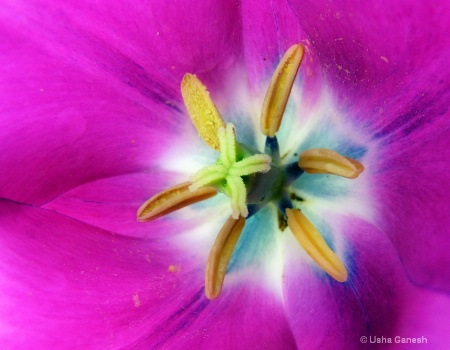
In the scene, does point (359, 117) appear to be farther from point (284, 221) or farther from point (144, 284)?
point (144, 284)

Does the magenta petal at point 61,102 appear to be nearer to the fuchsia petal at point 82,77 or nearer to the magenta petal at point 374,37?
the fuchsia petal at point 82,77

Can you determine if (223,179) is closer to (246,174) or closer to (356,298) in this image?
(246,174)

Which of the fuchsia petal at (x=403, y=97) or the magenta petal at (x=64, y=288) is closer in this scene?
the fuchsia petal at (x=403, y=97)

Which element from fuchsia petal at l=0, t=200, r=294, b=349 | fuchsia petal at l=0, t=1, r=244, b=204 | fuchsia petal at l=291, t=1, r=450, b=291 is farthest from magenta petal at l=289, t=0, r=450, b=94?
fuchsia petal at l=0, t=200, r=294, b=349

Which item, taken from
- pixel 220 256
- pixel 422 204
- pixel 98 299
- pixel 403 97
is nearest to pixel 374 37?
pixel 403 97

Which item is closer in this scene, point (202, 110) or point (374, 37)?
point (374, 37)

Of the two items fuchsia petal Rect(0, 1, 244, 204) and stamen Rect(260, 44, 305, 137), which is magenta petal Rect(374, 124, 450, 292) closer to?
stamen Rect(260, 44, 305, 137)

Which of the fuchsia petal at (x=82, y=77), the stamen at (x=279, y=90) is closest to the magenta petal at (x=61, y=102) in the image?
the fuchsia petal at (x=82, y=77)

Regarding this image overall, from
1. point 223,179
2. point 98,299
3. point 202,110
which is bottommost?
point 98,299
